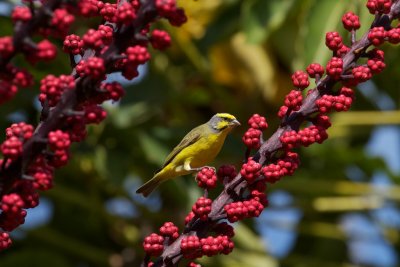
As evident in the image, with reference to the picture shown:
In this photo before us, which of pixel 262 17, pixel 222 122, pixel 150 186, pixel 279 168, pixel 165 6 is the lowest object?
pixel 279 168

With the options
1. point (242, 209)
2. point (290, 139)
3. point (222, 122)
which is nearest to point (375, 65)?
point (290, 139)

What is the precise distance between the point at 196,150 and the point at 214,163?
3.20ft

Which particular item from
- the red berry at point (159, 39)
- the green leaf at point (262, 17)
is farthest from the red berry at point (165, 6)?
the green leaf at point (262, 17)

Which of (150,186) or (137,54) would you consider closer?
(137,54)

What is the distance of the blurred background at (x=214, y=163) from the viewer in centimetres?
491

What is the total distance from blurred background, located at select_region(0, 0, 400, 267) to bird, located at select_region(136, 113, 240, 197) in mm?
426

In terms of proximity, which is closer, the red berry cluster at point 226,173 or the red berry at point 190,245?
the red berry at point 190,245

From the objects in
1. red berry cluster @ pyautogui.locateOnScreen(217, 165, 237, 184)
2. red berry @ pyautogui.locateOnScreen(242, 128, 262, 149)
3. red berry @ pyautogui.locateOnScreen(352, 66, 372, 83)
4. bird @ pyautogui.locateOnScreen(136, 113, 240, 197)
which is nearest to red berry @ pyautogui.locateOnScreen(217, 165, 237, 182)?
red berry cluster @ pyautogui.locateOnScreen(217, 165, 237, 184)

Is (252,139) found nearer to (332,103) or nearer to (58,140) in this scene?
(332,103)

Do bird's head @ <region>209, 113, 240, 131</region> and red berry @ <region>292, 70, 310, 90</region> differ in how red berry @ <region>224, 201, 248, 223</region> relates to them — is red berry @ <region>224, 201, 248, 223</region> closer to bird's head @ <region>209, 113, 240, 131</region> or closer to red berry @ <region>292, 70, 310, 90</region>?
red berry @ <region>292, 70, 310, 90</region>

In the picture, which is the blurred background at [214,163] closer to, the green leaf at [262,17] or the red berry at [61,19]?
the green leaf at [262,17]

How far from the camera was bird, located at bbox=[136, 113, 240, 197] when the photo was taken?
421cm

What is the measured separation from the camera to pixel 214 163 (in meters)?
5.27

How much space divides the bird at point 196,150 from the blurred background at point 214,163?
1.40 ft
